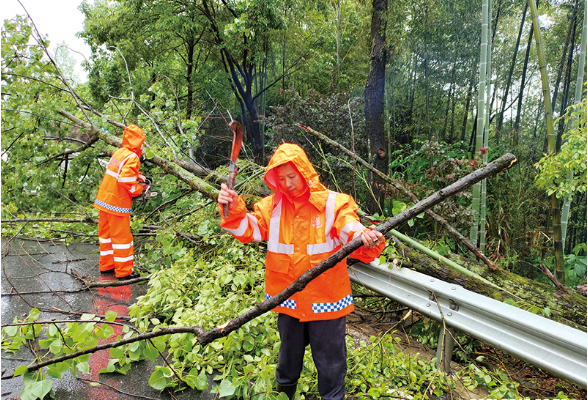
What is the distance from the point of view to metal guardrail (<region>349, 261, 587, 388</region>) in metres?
1.37

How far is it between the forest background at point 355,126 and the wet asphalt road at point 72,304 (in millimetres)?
308

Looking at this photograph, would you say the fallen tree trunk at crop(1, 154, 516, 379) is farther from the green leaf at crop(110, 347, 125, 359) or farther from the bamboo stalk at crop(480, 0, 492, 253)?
the bamboo stalk at crop(480, 0, 492, 253)

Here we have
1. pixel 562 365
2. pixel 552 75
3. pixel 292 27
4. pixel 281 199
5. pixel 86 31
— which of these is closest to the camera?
pixel 562 365

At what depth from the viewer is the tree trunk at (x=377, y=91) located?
16.0 feet

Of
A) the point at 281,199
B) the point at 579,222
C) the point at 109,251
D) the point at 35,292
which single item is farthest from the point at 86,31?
the point at 579,222

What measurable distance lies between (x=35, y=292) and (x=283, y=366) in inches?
115

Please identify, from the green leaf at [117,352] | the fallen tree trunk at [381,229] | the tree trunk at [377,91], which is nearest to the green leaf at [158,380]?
the green leaf at [117,352]

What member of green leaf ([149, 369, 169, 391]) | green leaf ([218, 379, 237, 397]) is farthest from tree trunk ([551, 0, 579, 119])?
green leaf ([149, 369, 169, 391])

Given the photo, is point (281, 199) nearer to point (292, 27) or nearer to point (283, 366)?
point (283, 366)

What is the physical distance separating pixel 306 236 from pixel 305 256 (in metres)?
0.12

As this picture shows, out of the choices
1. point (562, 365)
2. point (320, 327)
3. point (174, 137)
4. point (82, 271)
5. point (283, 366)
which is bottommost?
point (82, 271)

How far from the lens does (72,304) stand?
3.46 metres

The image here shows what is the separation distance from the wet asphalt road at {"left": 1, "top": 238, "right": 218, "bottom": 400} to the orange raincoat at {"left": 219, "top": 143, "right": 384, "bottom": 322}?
915mm

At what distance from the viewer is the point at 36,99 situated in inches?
191
